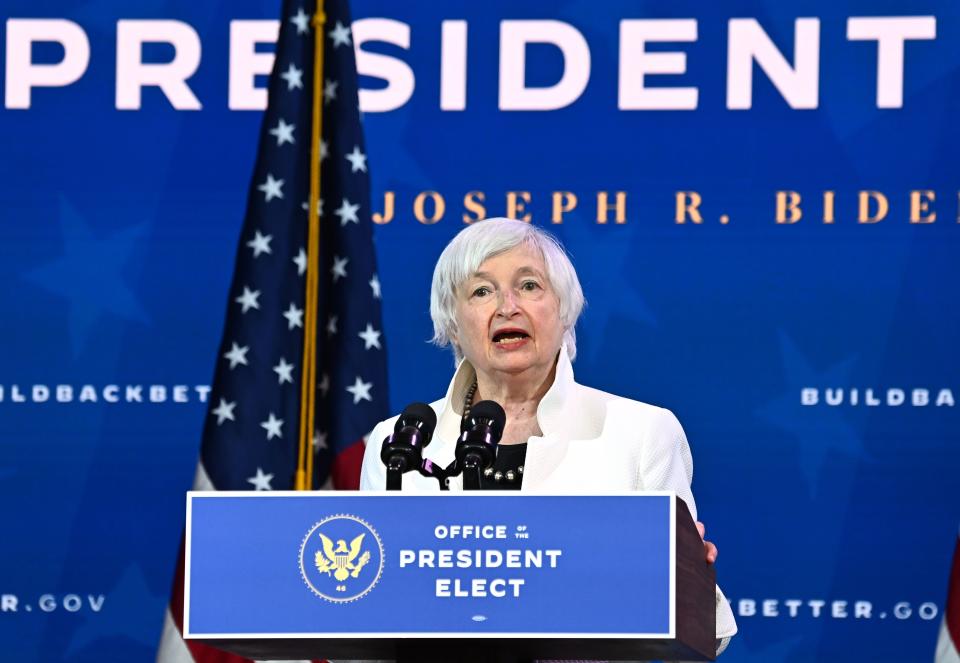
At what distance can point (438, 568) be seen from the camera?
2201 millimetres

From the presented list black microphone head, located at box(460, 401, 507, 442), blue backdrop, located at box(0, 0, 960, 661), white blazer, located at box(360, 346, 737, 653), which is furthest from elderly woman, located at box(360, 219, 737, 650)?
blue backdrop, located at box(0, 0, 960, 661)

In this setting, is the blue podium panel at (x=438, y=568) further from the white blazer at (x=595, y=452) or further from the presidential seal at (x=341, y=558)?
the white blazer at (x=595, y=452)

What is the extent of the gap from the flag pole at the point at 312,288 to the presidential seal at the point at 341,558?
2.29m

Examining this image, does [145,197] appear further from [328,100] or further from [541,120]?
[541,120]

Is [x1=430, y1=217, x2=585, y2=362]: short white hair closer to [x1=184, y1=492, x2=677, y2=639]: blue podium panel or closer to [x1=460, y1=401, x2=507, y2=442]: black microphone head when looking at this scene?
[x1=460, y1=401, x2=507, y2=442]: black microphone head

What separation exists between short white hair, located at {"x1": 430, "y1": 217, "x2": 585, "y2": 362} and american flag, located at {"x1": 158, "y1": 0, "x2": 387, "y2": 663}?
4.85 ft

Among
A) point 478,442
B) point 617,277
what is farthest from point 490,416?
point 617,277

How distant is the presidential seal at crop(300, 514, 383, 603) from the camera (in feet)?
7.26

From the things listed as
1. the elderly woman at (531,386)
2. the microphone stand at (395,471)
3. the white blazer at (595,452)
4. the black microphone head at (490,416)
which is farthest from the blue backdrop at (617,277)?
the microphone stand at (395,471)

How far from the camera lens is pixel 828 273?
473cm

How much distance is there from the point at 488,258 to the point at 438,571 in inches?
38.3

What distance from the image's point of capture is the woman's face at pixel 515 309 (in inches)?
120

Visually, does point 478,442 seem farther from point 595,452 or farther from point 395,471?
point 595,452

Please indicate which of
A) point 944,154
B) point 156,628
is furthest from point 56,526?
point 944,154
